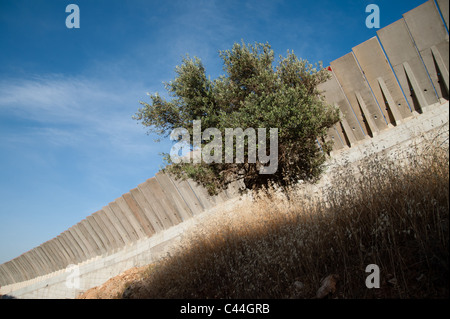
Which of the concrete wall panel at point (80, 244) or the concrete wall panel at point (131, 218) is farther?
the concrete wall panel at point (80, 244)

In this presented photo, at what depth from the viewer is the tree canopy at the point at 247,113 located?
760 centimetres

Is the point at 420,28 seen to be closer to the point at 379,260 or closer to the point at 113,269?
the point at 379,260

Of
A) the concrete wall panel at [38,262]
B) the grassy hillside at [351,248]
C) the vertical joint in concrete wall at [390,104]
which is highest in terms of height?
the vertical joint in concrete wall at [390,104]

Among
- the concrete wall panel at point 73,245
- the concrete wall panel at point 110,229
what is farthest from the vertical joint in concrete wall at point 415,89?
the concrete wall panel at point 73,245

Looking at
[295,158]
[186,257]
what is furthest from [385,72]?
[186,257]

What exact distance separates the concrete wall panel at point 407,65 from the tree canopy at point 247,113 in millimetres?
2345

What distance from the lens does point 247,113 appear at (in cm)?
758

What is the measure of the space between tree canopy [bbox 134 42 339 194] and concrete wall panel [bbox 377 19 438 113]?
7.69 ft

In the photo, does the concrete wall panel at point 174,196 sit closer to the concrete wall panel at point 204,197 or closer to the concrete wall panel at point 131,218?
the concrete wall panel at point 204,197

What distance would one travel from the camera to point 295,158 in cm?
861

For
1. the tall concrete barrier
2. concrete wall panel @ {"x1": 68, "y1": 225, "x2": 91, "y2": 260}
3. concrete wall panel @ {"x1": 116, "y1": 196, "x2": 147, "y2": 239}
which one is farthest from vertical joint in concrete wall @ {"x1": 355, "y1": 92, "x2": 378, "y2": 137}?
concrete wall panel @ {"x1": 68, "y1": 225, "x2": 91, "y2": 260}

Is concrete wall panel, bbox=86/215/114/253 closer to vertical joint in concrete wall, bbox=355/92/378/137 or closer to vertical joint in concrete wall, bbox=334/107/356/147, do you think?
vertical joint in concrete wall, bbox=334/107/356/147

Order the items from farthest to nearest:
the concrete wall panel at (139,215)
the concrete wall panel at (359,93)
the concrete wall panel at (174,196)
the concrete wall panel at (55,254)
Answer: the concrete wall panel at (55,254) → the concrete wall panel at (139,215) → the concrete wall panel at (174,196) → the concrete wall panel at (359,93)

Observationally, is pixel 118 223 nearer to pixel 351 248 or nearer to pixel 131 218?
pixel 131 218
